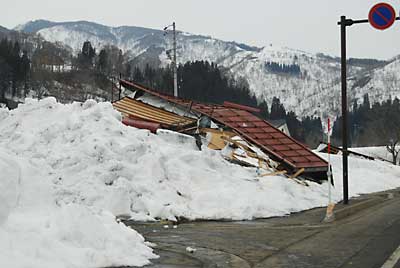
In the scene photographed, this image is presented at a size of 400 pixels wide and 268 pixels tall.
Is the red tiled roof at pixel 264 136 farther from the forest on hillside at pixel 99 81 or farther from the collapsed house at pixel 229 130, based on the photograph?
the forest on hillside at pixel 99 81

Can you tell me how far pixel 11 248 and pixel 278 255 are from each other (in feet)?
13.8

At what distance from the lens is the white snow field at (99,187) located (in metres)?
6.82

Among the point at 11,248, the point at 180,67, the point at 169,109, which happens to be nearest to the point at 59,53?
the point at 180,67

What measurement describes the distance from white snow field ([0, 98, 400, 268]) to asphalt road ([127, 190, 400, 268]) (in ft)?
2.43

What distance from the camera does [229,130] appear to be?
20.4 m

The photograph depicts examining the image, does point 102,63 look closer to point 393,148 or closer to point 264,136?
point 393,148

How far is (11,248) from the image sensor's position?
6070mm

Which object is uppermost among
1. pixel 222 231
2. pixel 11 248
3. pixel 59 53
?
pixel 59 53

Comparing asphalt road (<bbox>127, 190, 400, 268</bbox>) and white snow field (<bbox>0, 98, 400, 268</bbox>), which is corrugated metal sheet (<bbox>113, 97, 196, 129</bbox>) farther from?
asphalt road (<bbox>127, 190, 400, 268</bbox>)

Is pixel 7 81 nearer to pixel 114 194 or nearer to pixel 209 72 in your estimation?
pixel 209 72

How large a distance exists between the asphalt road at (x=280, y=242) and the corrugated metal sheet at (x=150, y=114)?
745cm

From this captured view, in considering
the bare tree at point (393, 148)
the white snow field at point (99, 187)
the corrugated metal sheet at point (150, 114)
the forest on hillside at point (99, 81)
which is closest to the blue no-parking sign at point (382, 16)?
the white snow field at point (99, 187)

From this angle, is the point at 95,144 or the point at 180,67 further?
the point at 180,67

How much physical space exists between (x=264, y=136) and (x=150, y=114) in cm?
463
